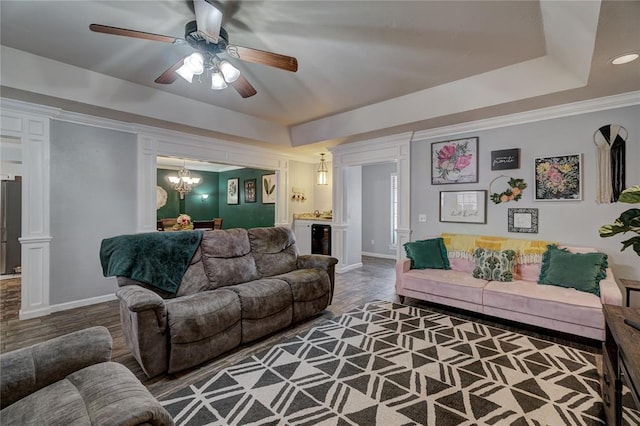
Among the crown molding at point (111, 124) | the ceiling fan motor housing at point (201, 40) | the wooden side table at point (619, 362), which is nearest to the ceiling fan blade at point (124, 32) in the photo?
the ceiling fan motor housing at point (201, 40)

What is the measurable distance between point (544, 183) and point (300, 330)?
11.5ft

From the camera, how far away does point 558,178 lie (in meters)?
3.51

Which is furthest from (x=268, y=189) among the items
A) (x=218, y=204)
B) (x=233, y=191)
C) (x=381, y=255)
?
(x=381, y=255)

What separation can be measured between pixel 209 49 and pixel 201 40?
9 cm

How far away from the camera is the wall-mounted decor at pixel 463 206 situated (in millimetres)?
4062

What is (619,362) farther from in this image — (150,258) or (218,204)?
(218,204)

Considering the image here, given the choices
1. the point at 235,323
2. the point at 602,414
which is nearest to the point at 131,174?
the point at 235,323

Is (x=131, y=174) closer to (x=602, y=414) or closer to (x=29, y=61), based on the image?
(x=29, y=61)

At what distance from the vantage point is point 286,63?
2.30 meters

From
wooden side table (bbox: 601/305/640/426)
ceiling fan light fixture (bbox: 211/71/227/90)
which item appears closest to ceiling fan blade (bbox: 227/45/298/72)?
ceiling fan light fixture (bbox: 211/71/227/90)

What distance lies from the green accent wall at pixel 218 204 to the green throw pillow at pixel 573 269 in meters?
6.16

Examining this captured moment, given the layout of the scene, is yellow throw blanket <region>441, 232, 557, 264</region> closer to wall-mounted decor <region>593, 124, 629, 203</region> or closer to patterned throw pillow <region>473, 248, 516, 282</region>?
patterned throw pillow <region>473, 248, 516, 282</region>

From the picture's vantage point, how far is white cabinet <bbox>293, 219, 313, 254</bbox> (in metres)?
6.43

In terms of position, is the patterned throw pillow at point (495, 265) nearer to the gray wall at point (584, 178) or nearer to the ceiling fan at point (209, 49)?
the gray wall at point (584, 178)
